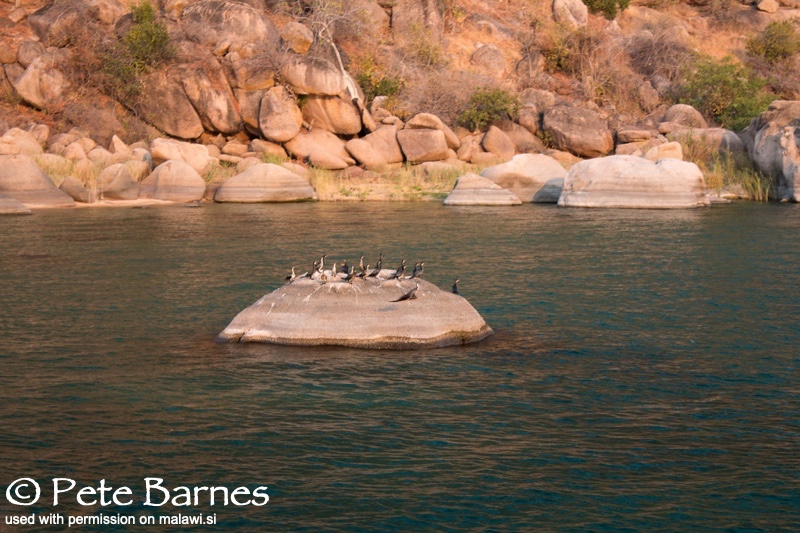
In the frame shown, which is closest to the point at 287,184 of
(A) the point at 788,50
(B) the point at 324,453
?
(B) the point at 324,453

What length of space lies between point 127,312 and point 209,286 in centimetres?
252

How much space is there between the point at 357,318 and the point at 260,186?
2544cm

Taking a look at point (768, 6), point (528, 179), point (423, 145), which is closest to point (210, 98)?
point (423, 145)

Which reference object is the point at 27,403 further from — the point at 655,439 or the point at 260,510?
the point at 655,439

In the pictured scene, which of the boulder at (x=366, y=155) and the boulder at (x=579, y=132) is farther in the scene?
the boulder at (x=579, y=132)

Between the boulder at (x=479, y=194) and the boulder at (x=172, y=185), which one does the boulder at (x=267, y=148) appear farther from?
the boulder at (x=479, y=194)

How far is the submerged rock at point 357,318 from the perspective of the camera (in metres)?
11.7

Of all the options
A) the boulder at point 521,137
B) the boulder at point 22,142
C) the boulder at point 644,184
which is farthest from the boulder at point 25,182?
the boulder at point 521,137

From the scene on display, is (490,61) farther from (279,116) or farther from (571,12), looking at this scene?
(279,116)

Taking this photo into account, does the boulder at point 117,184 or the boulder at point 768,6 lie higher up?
the boulder at point 768,6

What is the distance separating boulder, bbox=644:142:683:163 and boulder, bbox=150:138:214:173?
18.1 meters

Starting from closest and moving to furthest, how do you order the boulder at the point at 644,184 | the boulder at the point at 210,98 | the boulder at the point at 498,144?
the boulder at the point at 644,184 < the boulder at the point at 210,98 < the boulder at the point at 498,144

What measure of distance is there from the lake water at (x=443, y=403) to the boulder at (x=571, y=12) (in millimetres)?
45525

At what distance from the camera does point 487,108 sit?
48062 millimetres
